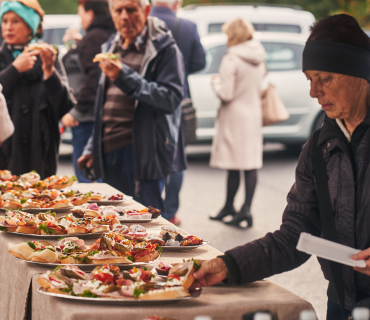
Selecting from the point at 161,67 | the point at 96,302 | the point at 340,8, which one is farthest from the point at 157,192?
the point at 340,8

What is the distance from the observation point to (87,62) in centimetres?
548

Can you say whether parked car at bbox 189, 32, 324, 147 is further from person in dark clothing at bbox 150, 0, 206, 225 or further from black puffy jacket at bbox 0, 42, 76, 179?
black puffy jacket at bbox 0, 42, 76, 179

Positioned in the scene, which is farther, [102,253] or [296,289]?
[296,289]

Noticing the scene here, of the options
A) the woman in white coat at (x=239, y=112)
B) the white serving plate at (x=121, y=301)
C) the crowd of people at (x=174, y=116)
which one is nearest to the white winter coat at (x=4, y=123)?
the crowd of people at (x=174, y=116)

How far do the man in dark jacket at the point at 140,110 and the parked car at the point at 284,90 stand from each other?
522 cm

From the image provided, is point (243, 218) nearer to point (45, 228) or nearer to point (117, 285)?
point (45, 228)

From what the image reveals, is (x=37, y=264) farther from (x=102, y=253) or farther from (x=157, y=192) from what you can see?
(x=157, y=192)

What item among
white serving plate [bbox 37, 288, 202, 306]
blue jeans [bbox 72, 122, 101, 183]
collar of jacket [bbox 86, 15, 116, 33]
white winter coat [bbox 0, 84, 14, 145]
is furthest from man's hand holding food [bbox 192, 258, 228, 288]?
collar of jacket [bbox 86, 15, 116, 33]

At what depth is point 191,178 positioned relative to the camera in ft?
30.5

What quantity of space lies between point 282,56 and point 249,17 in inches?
53.7

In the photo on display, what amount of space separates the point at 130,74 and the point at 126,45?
0.39 meters

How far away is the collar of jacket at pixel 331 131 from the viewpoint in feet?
6.71

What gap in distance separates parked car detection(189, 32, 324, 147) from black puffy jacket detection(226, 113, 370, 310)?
737 centimetres

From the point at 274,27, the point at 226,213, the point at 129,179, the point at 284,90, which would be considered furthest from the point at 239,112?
the point at 274,27
